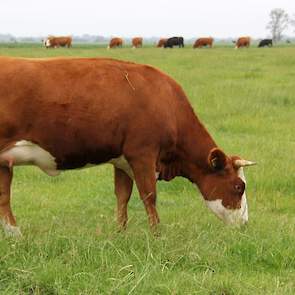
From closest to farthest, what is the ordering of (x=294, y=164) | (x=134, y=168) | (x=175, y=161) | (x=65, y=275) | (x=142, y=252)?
1. (x=65, y=275)
2. (x=142, y=252)
3. (x=134, y=168)
4. (x=175, y=161)
5. (x=294, y=164)

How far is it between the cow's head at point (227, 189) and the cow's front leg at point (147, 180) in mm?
697

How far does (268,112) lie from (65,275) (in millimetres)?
9704

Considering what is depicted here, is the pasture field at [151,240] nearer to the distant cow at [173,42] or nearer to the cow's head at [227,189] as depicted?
the cow's head at [227,189]

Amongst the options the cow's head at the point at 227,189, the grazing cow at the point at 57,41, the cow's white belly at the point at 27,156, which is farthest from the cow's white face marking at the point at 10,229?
the grazing cow at the point at 57,41

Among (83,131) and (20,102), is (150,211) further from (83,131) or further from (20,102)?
(20,102)

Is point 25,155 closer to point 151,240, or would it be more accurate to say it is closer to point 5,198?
point 5,198

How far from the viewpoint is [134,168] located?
19.2 feet

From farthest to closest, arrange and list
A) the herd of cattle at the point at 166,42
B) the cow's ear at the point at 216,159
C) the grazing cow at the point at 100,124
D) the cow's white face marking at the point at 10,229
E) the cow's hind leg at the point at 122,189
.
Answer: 1. the herd of cattle at the point at 166,42
2. the cow's hind leg at the point at 122,189
3. the cow's ear at the point at 216,159
4. the grazing cow at the point at 100,124
5. the cow's white face marking at the point at 10,229

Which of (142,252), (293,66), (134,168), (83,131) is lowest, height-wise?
(293,66)

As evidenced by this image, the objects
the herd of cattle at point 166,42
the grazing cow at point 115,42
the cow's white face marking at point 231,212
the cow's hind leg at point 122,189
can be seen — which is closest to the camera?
the cow's white face marking at point 231,212

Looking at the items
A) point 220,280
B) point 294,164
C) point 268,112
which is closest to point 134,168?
point 220,280

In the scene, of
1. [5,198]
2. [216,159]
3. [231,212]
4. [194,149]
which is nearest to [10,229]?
[5,198]

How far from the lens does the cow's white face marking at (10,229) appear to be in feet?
17.3

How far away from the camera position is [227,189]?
6.38 meters
